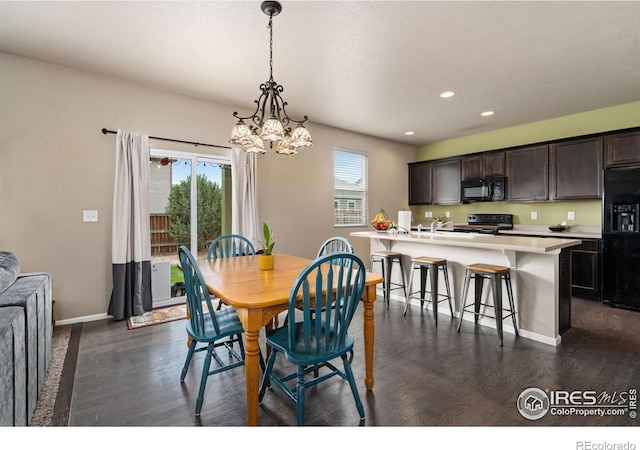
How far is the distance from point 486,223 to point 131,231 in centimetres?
550

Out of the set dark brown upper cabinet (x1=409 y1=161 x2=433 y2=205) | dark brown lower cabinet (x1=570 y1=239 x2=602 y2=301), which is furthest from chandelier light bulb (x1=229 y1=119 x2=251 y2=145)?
dark brown upper cabinet (x1=409 y1=161 x2=433 y2=205)

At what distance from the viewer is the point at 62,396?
200 cm

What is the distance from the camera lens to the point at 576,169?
14.4 ft

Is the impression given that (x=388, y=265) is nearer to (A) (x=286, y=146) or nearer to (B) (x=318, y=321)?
(A) (x=286, y=146)

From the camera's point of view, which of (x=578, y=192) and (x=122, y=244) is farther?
(x=578, y=192)

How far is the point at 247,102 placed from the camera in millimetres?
4152

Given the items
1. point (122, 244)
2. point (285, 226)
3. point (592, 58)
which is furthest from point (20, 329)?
point (592, 58)

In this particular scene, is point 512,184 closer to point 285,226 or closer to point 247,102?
point 285,226

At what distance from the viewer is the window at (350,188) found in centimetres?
550

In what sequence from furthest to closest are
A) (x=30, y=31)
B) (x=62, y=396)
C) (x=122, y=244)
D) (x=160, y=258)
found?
(x=160, y=258) < (x=122, y=244) < (x=30, y=31) < (x=62, y=396)
